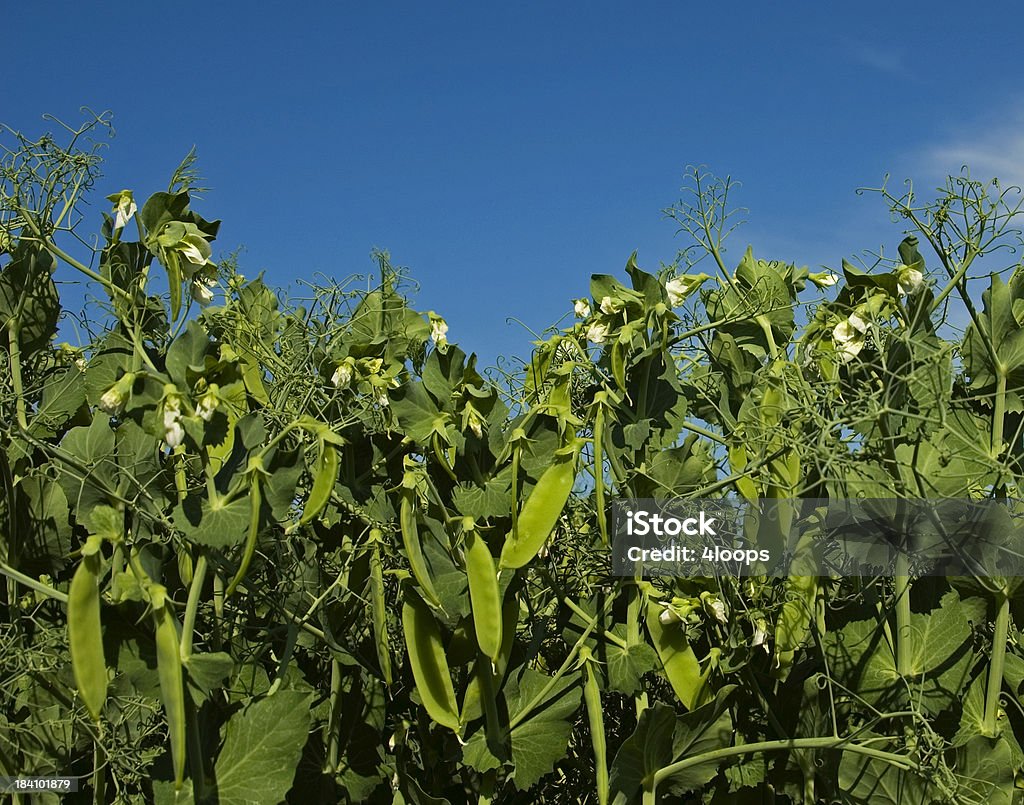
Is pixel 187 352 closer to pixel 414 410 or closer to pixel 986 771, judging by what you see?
pixel 414 410

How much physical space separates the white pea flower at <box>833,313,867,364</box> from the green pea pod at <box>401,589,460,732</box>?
2.82 feet

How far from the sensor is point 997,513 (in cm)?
178

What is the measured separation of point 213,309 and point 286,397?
25 cm

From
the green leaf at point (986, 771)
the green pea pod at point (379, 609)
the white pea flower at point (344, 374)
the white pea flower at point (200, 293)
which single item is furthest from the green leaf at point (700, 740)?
the white pea flower at point (200, 293)

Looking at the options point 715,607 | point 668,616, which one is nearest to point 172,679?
point 668,616

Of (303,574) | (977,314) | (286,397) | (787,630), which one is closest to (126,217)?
(286,397)

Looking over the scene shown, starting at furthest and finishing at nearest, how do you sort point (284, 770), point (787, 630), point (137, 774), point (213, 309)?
point (213, 309), point (787, 630), point (137, 774), point (284, 770)

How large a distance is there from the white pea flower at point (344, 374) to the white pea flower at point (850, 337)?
0.89 m

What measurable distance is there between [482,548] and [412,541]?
0.11 m

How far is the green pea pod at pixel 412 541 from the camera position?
168cm

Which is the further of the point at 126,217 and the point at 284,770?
the point at 126,217

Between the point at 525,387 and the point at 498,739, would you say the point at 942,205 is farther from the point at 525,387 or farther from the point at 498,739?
the point at 498,739

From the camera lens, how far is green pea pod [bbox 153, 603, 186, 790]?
148cm

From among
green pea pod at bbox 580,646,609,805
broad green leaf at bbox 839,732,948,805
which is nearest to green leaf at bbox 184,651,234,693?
green pea pod at bbox 580,646,609,805
